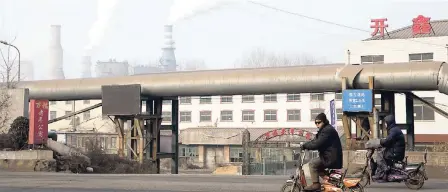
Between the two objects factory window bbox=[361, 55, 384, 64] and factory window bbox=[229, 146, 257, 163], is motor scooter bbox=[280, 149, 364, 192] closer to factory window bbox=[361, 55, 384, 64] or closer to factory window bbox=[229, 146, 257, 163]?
factory window bbox=[361, 55, 384, 64]

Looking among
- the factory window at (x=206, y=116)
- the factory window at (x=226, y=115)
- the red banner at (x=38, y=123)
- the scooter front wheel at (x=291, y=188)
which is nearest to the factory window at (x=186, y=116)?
the factory window at (x=206, y=116)

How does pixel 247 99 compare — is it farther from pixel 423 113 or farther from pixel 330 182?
pixel 330 182

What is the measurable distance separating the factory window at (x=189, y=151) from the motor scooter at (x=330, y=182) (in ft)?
210

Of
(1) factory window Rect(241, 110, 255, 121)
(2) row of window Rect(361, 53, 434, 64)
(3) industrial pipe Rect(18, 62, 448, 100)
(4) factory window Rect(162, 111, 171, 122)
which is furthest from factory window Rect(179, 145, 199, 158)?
(3) industrial pipe Rect(18, 62, 448, 100)

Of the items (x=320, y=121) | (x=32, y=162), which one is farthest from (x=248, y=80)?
(x=320, y=121)

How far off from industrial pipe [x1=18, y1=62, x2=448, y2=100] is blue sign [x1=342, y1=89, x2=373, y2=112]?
0.65m

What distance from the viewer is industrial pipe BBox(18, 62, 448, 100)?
83.5 ft

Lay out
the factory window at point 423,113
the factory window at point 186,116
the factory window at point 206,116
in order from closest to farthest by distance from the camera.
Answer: the factory window at point 423,113
the factory window at point 206,116
the factory window at point 186,116

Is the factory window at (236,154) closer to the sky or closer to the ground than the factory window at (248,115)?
closer to the ground

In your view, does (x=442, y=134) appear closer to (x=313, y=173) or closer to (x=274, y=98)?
(x=274, y=98)

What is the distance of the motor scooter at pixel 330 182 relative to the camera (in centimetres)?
1021

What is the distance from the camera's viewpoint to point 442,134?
56.6m

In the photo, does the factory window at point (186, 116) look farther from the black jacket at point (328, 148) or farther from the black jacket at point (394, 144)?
the black jacket at point (328, 148)

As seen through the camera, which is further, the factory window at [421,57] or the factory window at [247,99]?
the factory window at [247,99]
